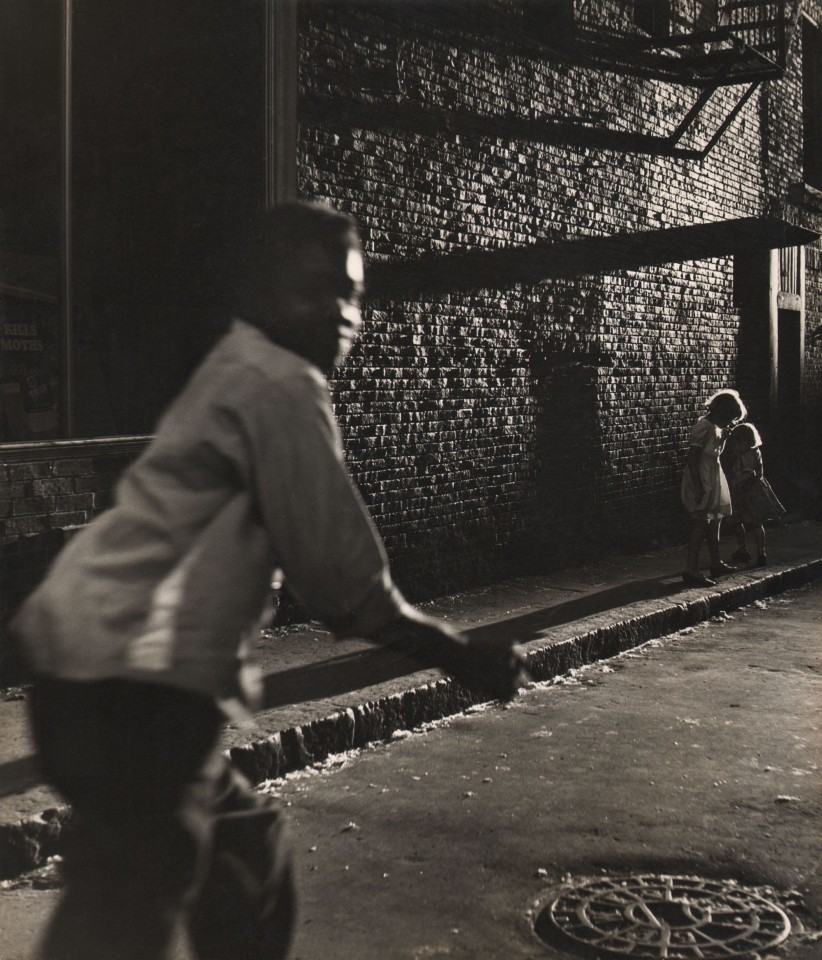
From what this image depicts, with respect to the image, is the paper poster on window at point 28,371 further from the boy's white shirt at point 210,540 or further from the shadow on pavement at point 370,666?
the boy's white shirt at point 210,540

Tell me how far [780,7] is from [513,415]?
7117 millimetres

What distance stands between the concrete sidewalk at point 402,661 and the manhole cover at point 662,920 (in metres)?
0.94

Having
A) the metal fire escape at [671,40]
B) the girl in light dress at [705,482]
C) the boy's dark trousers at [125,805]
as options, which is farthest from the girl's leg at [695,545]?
the boy's dark trousers at [125,805]

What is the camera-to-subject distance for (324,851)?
459cm

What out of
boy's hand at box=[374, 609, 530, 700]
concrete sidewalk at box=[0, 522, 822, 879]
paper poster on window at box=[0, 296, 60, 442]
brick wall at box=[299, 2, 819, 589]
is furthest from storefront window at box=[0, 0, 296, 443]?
boy's hand at box=[374, 609, 530, 700]

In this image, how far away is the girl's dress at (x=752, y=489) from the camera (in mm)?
11719

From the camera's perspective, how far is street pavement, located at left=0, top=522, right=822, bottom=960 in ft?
13.9

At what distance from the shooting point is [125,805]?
2.19 metres

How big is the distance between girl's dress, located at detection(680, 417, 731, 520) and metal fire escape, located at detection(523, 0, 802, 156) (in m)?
3.85

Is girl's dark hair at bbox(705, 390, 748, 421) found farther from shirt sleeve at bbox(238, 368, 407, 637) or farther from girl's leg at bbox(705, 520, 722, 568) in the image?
shirt sleeve at bbox(238, 368, 407, 637)

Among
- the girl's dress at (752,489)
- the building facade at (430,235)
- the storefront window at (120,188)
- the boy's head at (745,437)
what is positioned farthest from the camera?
the boy's head at (745,437)

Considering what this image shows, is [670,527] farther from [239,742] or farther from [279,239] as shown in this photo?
[279,239]

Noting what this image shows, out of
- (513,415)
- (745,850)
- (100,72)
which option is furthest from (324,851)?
(513,415)

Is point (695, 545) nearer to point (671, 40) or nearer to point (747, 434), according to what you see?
point (747, 434)
